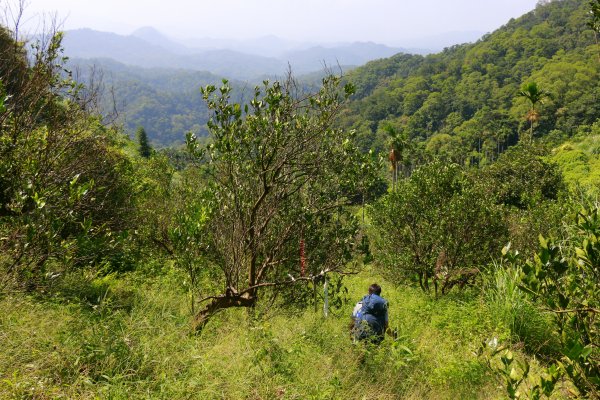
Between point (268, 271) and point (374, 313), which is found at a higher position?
point (268, 271)

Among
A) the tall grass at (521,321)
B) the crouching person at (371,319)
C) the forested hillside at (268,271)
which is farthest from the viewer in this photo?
the tall grass at (521,321)

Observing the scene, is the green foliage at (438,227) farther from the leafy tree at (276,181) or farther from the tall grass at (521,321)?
the leafy tree at (276,181)

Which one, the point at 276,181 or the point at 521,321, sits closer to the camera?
the point at 276,181

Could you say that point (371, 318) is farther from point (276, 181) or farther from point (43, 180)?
point (43, 180)

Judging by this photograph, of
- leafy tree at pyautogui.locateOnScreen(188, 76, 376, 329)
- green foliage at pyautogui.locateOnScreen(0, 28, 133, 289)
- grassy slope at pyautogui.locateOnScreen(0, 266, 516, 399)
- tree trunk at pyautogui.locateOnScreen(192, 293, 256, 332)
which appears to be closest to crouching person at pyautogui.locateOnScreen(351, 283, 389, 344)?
grassy slope at pyautogui.locateOnScreen(0, 266, 516, 399)

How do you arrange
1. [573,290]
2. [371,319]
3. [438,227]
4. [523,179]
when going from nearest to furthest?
1. [573,290]
2. [371,319]
3. [438,227]
4. [523,179]

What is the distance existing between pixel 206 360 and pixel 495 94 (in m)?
114

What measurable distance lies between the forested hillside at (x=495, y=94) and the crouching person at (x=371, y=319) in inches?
1491

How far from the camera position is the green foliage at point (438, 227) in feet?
35.9

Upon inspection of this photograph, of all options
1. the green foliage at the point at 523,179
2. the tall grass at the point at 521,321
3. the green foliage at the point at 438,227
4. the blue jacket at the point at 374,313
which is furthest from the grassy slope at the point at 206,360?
the green foliage at the point at 523,179

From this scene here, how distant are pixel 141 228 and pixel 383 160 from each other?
7.38 metres

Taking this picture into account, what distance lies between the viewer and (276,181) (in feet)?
19.2

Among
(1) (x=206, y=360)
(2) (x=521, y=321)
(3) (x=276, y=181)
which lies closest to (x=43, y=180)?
(3) (x=276, y=181)

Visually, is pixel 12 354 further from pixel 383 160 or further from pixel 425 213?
pixel 425 213
